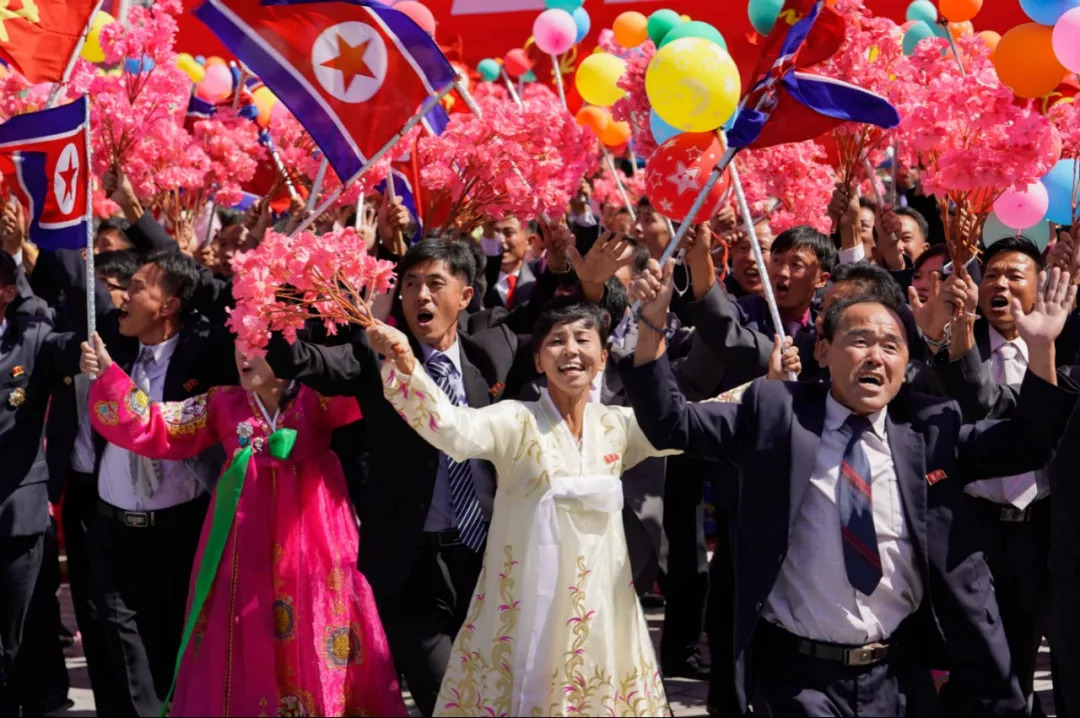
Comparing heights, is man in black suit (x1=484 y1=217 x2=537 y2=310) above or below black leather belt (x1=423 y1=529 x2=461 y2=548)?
above

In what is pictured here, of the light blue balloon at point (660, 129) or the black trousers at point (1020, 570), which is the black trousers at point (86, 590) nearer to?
the light blue balloon at point (660, 129)

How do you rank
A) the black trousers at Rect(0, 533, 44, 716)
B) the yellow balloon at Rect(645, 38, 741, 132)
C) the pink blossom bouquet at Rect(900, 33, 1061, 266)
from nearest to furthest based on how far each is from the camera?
the pink blossom bouquet at Rect(900, 33, 1061, 266) → the yellow balloon at Rect(645, 38, 741, 132) → the black trousers at Rect(0, 533, 44, 716)

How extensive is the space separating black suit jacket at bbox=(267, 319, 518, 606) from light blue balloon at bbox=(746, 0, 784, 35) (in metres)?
2.00

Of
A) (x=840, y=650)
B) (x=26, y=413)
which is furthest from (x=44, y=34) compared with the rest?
(x=840, y=650)

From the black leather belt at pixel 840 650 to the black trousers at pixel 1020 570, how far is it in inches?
52.3

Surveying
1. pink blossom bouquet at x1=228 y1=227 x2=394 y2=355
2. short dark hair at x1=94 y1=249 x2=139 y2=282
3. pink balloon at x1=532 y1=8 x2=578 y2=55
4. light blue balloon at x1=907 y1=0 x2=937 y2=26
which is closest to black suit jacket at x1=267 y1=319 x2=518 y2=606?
pink blossom bouquet at x1=228 y1=227 x2=394 y2=355

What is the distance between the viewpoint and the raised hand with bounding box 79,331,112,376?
5.36 metres

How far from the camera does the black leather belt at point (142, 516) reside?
5.83 m

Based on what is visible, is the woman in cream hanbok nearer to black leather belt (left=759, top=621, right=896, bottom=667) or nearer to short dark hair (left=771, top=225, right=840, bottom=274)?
black leather belt (left=759, top=621, right=896, bottom=667)

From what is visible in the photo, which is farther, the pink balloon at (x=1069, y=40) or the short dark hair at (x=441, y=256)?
the pink balloon at (x=1069, y=40)

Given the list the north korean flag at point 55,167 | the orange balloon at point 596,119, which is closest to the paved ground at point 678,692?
the north korean flag at point 55,167

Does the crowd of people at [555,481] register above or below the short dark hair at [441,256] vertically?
below

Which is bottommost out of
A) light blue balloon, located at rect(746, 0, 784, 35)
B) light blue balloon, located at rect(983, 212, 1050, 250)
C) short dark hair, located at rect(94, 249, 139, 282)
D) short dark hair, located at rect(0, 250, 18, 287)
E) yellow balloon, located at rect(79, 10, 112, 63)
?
short dark hair, located at rect(0, 250, 18, 287)

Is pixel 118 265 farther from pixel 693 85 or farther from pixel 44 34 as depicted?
pixel 693 85
